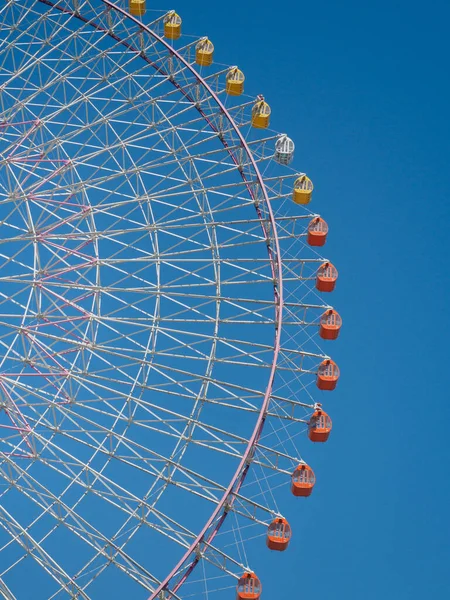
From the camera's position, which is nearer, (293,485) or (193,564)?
(193,564)

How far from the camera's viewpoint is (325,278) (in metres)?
42.8

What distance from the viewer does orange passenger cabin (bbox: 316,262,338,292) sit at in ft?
140

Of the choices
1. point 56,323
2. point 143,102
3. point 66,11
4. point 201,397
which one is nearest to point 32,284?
point 56,323

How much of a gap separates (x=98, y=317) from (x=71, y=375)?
206cm

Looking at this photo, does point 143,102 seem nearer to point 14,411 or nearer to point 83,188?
point 83,188

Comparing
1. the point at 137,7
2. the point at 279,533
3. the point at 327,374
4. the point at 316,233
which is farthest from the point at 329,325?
the point at 137,7

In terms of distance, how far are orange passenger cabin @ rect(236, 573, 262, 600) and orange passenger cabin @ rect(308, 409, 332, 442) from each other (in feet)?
17.6

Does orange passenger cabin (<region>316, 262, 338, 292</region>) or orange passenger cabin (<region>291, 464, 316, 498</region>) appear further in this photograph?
orange passenger cabin (<region>316, 262, 338, 292</region>)

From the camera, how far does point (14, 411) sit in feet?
126

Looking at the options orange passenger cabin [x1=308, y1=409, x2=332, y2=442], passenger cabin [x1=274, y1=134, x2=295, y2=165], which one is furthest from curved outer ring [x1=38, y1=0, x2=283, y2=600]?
orange passenger cabin [x1=308, y1=409, x2=332, y2=442]

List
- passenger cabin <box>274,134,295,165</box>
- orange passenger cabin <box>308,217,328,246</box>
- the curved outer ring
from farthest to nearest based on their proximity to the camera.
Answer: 1. passenger cabin <box>274,134,295,165</box>
2. orange passenger cabin <box>308,217,328,246</box>
3. the curved outer ring

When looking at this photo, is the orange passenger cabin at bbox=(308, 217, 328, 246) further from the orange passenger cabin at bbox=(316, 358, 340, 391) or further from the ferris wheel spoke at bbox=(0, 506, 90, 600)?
the ferris wheel spoke at bbox=(0, 506, 90, 600)

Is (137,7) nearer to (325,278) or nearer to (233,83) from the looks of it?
(233,83)

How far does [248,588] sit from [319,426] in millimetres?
5946
